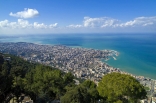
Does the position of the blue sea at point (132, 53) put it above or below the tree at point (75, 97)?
below

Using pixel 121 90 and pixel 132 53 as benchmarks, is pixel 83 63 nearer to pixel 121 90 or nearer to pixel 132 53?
pixel 132 53

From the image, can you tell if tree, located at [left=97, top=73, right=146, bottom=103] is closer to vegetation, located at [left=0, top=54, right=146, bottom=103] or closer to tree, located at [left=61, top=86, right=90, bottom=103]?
vegetation, located at [left=0, top=54, right=146, bottom=103]

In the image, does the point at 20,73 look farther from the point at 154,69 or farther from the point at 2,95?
the point at 154,69

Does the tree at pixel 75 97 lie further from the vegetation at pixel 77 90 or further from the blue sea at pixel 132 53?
the blue sea at pixel 132 53

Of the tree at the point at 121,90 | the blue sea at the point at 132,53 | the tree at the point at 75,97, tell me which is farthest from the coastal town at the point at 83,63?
the tree at the point at 75,97

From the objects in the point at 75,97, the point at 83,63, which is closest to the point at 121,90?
the point at 75,97

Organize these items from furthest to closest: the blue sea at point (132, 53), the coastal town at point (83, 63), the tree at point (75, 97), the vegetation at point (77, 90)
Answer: the blue sea at point (132, 53), the coastal town at point (83, 63), the vegetation at point (77, 90), the tree at point (75, 97)

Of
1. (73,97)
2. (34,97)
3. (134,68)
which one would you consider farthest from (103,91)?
(134,68)

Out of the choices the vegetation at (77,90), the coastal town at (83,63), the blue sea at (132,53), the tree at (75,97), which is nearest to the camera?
the tree at (75,97)
